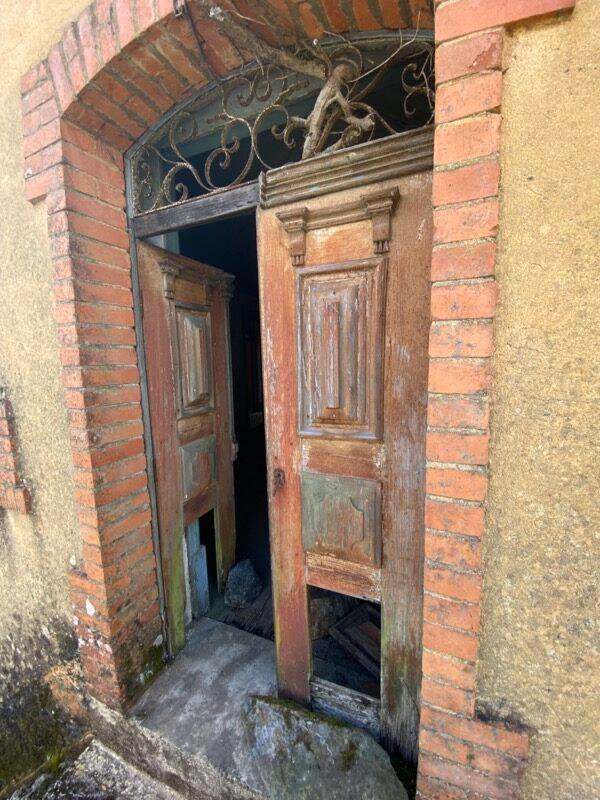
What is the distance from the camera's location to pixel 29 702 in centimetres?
230

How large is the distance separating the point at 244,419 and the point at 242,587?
2664mm

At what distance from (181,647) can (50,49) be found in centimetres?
315

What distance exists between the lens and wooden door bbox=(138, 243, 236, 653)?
2035 millimetres

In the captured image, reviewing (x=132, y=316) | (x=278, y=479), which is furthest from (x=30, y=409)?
(x=278, y=479)

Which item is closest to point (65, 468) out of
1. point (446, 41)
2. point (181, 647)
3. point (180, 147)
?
point (181, 647)

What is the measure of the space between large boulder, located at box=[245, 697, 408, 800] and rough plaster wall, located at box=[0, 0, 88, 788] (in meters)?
1.27

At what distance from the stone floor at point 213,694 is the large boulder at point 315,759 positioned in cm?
11

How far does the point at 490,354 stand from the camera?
1.03 meters

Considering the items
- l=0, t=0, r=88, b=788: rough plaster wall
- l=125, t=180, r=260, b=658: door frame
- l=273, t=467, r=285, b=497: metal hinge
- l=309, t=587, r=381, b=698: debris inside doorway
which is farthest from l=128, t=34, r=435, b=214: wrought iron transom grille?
l=309, t=587, r=381, b=698: debris inside doorway

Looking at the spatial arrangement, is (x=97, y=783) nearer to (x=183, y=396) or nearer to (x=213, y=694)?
(x=213, y=694)

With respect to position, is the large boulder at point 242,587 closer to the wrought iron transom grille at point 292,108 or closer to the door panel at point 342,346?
the door panel at point 342,346

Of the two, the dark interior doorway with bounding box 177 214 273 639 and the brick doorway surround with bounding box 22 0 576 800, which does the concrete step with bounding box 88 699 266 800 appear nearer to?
the brick doorway surround with bounding box 22 0 576 800

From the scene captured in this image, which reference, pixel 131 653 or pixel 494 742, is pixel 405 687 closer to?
pixel 494 742

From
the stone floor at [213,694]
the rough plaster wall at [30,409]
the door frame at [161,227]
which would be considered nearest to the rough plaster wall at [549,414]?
the door frame at [161,227]
